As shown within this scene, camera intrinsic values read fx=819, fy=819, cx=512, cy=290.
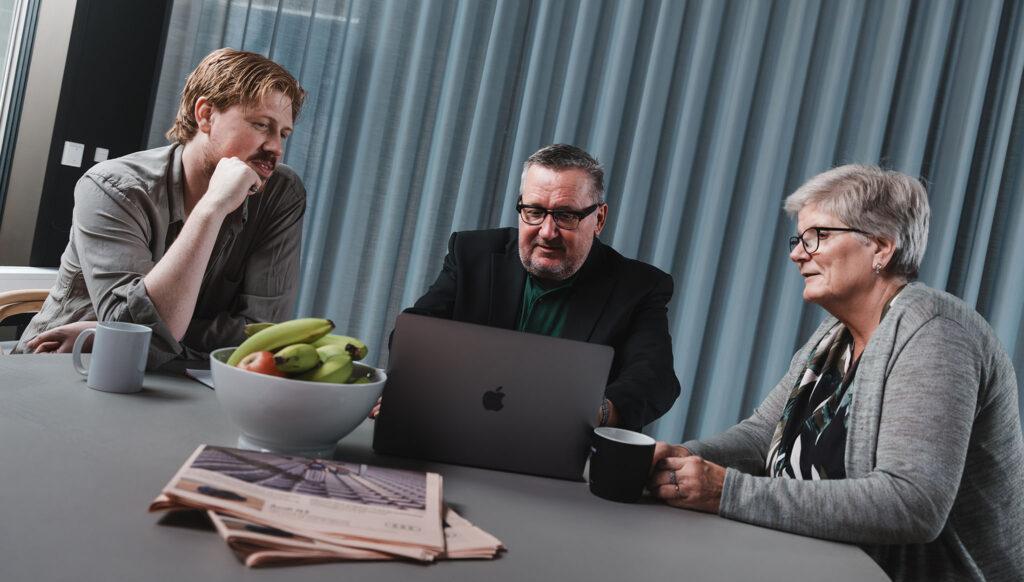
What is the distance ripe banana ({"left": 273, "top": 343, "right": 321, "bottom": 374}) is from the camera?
3.39ft

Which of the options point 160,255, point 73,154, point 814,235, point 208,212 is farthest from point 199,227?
point 73,154

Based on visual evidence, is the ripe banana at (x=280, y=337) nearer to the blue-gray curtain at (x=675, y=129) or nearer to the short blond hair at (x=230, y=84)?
the short blond hair at (x=230, y=84)

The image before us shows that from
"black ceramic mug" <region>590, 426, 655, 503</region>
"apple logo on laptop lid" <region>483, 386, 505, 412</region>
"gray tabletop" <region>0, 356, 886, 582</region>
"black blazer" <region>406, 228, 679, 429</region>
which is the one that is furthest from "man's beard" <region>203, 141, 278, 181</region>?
"black ceramic mug" <region>590, 426, 655, 503</region>

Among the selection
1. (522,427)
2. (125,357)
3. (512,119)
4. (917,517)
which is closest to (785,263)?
(512,119)

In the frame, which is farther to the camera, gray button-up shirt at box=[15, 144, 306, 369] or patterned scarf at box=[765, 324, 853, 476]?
gray button-up shirt at box=[15, 144, 306, 369]

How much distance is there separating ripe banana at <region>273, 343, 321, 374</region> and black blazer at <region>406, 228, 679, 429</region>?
0.82 meters

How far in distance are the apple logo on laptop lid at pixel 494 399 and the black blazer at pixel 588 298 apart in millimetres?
721

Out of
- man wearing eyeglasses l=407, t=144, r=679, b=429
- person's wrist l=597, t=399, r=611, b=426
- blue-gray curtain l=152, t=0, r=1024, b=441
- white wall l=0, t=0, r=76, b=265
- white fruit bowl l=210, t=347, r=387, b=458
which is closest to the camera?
white fruit bowl l=210, t=347, r=387, b=458

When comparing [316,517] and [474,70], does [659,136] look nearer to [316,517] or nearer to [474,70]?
[474,70]

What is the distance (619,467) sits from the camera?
43.4 inches

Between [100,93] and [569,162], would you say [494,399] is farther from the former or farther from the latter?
[100,93]

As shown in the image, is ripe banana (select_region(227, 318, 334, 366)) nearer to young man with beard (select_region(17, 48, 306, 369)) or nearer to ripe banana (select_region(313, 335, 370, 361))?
ripe banana (select_region(313, 335, 370, 361))

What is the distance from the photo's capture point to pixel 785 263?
9.23 feet

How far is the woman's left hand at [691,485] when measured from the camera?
44.5 inches
